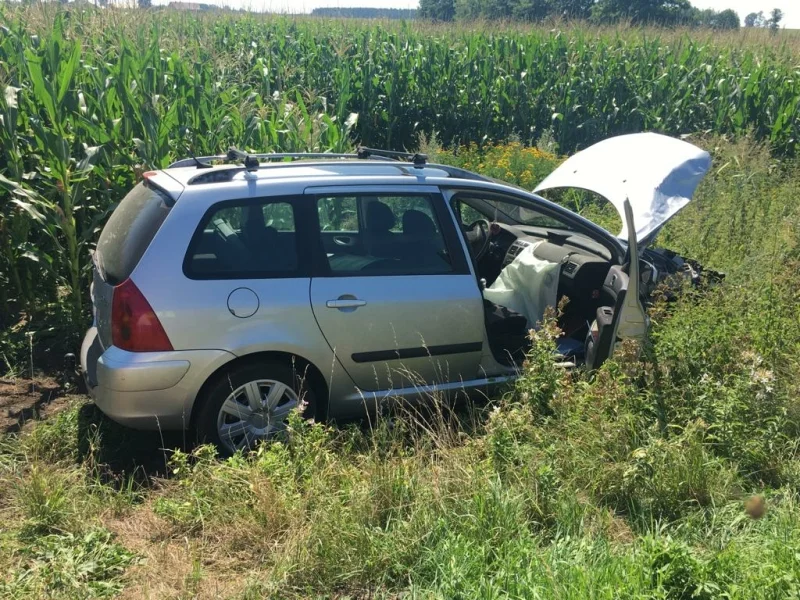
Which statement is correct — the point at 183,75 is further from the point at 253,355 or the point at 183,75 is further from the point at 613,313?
the point at 613,313

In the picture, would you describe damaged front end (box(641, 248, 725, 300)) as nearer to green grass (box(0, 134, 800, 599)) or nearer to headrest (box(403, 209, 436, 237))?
green grass (box(0, 134, 800, 599))

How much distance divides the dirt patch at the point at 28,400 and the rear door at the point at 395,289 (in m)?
2.27

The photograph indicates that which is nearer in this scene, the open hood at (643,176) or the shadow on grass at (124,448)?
the shadow on grass at (124,448)

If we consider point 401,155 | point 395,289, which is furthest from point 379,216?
point 401,155

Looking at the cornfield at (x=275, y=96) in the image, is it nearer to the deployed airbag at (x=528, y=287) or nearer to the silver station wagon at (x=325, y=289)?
the silver station wagon at (x=325, y=289)

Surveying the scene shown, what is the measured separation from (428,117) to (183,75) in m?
6.38

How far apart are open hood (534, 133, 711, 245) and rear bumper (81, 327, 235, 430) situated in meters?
2.85

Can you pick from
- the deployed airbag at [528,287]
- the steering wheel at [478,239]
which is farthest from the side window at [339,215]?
the steering wheel at [478,239]

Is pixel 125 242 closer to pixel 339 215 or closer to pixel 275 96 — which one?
pixel 339 215

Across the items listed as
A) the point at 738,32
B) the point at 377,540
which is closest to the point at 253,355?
the point at 377,540

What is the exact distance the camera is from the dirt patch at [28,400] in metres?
5.18

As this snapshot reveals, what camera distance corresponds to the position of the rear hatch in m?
4.39

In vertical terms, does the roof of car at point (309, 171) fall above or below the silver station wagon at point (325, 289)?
above

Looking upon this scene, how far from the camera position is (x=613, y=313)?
486 centimetres
